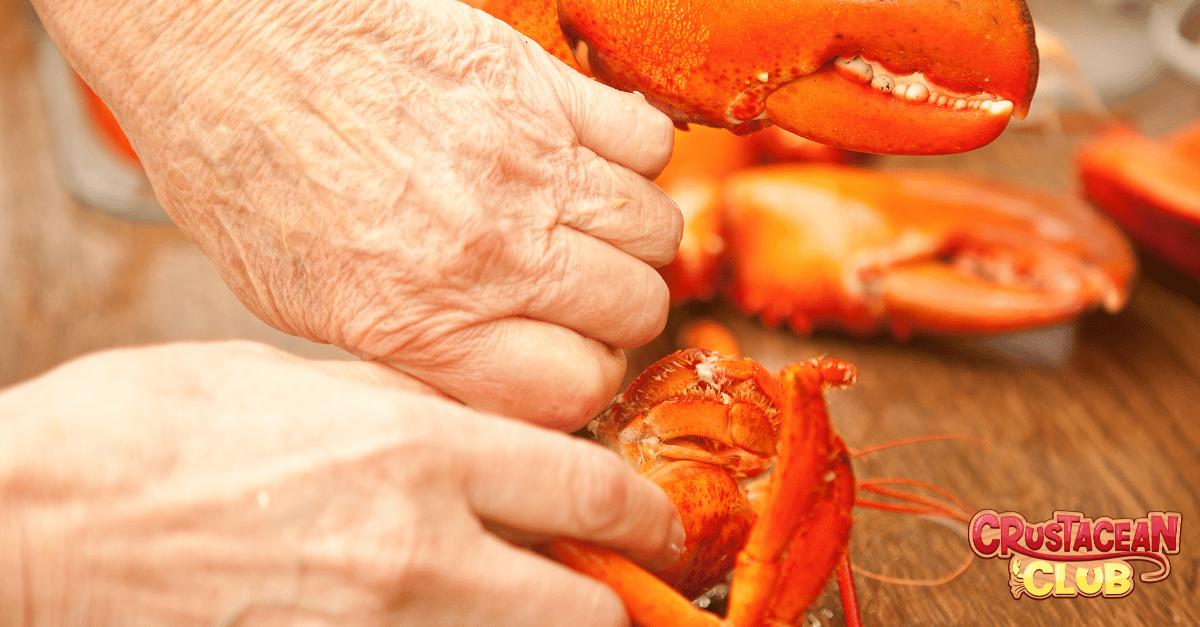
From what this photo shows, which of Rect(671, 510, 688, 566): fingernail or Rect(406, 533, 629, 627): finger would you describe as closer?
Rect(406, 533, 629, 627): finger

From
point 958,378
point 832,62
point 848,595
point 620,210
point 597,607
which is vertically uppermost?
point 832,62

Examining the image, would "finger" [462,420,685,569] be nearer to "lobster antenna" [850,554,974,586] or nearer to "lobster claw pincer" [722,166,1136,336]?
"lobster antenna" [850,554,974,586]

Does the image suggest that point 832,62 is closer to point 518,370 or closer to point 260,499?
point 518,370

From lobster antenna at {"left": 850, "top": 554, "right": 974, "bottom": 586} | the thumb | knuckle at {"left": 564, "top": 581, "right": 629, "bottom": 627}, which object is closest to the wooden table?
lobster antenna at {"left": 850, "top": 554, "right": 974, "bottom": 586}

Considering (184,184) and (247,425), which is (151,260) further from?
(247,425)

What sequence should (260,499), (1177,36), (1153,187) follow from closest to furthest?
(260,499), (1153,187), (1177,36)

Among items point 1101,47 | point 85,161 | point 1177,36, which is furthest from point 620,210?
point 1101,47
